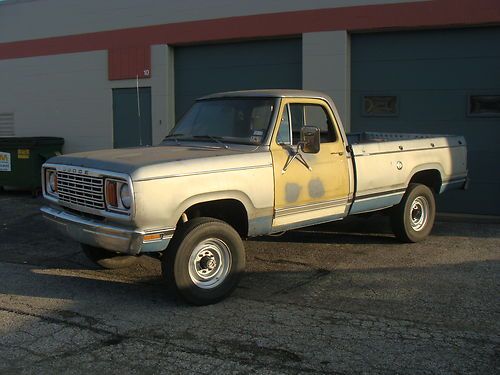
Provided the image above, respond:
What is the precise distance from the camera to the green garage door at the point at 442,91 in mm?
9875

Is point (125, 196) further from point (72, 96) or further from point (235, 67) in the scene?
point (72, 96)

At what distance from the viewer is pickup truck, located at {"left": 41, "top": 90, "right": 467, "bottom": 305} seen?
193 inches

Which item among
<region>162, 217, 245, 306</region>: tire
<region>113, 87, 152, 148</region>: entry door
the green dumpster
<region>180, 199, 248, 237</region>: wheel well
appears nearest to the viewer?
<region>162, 217, 245, 306</region>: tire

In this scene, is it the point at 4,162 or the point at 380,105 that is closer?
the point at 380,105

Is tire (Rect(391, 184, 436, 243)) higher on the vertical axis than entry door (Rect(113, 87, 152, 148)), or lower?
lower

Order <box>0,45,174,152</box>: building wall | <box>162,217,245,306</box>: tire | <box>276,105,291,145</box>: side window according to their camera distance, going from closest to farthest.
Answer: <box>162,217,245,306</box>: tire < <box>276,105,291,145</box>: side window < <box>0,45,174,152</box>: building wall

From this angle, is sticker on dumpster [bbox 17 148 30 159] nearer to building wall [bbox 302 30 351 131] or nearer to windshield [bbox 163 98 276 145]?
building wall [bbox 302 30 351 131]

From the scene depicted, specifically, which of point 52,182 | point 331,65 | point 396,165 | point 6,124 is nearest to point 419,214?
point 396,165

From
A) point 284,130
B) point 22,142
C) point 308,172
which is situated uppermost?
point 284,130

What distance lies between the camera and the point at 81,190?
527cm

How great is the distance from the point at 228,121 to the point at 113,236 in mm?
2035

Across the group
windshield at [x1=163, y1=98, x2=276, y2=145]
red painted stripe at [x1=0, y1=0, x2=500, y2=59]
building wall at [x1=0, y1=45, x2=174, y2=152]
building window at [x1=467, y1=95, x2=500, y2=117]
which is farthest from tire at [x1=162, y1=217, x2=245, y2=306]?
building wall at [x1=0, y1=45, x2=174, y2=152]

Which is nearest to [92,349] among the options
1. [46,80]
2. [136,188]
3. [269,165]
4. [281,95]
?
[136,188]

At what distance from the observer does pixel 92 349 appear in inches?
167
